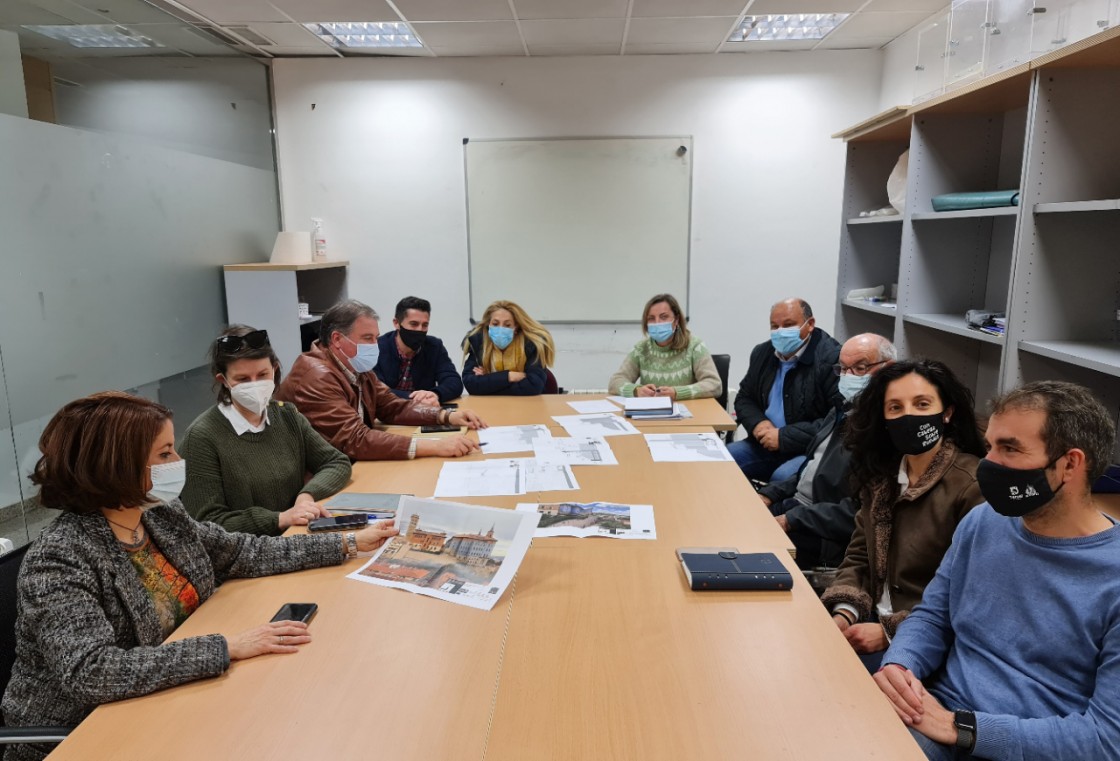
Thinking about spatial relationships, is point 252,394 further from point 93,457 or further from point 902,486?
point 902,486

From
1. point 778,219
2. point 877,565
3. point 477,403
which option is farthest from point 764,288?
point 877,565

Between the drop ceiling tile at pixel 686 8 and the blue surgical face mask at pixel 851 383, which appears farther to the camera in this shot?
the drop ceiling tile at pixel 686 8

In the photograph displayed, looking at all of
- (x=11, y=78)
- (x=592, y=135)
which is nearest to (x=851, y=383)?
(x=592, y=135)

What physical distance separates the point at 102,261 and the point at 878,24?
4.64 meters

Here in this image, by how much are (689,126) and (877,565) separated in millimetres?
4125

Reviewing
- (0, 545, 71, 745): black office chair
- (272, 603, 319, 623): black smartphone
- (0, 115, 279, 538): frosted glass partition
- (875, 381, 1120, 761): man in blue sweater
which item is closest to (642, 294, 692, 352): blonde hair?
(875, 381, 1120, 761): man in blue sweater

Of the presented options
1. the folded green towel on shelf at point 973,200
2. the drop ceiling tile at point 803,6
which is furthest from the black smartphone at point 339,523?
the drop ceiling tile at point 803,6

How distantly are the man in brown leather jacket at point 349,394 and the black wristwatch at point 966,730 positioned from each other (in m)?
1.75

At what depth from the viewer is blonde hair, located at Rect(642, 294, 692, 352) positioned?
3.72m

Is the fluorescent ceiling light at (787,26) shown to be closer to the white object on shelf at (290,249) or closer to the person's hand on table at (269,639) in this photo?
the white object on shelf at (290,249)

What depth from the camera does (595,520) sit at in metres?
1.98

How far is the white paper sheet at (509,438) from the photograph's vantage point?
8.84 feet

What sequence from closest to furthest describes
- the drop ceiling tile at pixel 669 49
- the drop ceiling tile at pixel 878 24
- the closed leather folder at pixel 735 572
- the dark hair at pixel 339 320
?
the closed leather folder at pixel 735 572, the dark hair at pixel 339 320, the drop ceiling tile at pixel 878 24, the drop ceiling tile at pixel 669 49

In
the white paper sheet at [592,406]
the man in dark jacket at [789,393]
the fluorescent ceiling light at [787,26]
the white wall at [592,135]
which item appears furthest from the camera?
the white wall at [592,135]
